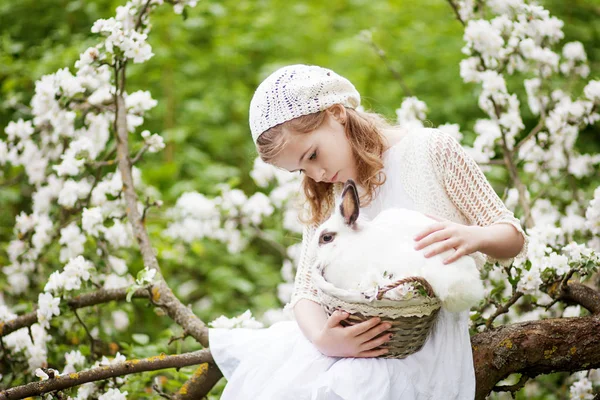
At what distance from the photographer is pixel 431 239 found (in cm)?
158

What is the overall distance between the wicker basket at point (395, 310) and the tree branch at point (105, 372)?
0.67m

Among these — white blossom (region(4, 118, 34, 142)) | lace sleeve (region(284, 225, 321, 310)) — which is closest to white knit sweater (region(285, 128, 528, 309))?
lace sleeve (region(284, 225, 321, 310))

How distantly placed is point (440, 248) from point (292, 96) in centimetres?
66

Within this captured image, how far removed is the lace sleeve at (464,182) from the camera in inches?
73.2

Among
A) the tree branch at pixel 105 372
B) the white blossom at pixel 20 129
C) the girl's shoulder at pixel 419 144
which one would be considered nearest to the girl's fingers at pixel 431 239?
the girl's shoulder at pixel 419 144

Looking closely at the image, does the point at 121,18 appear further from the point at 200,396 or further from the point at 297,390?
the point at 297,390

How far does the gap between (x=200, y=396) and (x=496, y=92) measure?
1.77 meters

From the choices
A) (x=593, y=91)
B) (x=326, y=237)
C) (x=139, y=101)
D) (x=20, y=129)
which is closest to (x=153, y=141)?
(x=139, y=101)

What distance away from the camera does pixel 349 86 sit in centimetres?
204

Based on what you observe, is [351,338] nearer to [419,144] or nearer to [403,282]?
[403,282]

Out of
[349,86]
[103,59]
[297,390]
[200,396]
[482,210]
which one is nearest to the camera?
[297,390]

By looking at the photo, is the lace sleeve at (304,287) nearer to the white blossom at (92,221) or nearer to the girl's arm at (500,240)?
the girl's arm at (500,240)

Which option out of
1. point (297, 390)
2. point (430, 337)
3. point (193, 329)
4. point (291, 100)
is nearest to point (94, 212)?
point (193, 329)

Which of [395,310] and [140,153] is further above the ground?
[395,310]
